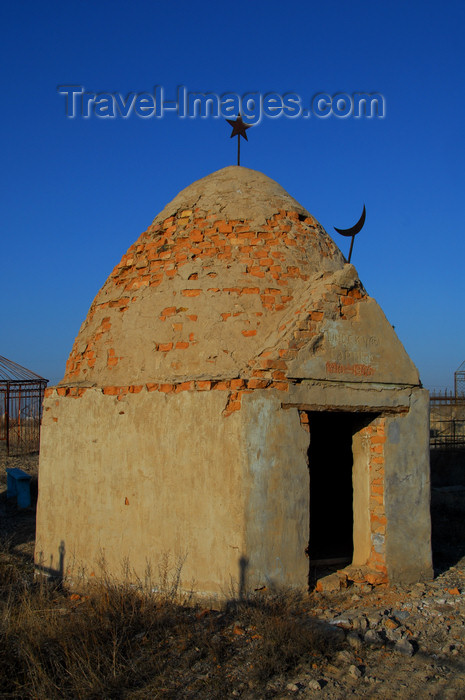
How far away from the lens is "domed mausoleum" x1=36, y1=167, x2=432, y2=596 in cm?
529

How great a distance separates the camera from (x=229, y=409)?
532 centimetres

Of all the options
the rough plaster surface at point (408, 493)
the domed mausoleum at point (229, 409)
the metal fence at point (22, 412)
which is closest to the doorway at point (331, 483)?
the domed mausoleum at point (229, 409)

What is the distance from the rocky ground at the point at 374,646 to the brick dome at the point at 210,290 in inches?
85.0

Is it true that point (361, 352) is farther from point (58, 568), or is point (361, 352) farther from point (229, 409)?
point (58, 568)

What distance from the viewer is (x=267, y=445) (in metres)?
5.27

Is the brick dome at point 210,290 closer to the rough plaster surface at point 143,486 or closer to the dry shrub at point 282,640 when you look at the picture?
the rough plaster surface at point 143,486

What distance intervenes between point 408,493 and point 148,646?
3.15 meters

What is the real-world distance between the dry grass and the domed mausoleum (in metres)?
0.47

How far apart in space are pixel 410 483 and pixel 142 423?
2899 millimetres

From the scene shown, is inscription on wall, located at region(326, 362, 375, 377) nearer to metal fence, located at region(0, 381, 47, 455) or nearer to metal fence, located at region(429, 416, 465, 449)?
metal fence, located at region(429, 416, 465, 449)

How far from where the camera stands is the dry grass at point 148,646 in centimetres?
372

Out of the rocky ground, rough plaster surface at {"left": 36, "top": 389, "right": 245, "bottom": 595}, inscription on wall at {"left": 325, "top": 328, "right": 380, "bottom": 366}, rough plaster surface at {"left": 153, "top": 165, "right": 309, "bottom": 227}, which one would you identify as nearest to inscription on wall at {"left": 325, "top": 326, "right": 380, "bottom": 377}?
inscription on wall at {"left": 325, "top": 328, "right": 380, "bottom": 366}

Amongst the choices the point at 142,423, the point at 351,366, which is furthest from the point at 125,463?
the point at 351,366

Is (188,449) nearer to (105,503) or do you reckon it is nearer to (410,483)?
(105,503)
